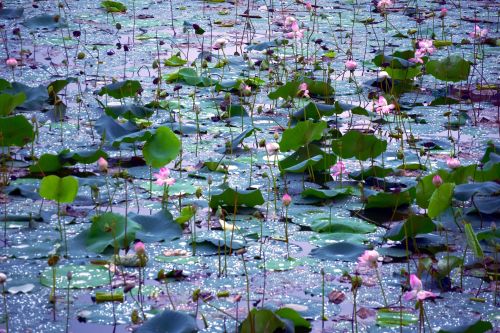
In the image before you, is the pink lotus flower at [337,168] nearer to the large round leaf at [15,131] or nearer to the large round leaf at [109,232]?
the large round leaf at [109,232]

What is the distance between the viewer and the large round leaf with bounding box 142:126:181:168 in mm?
2742

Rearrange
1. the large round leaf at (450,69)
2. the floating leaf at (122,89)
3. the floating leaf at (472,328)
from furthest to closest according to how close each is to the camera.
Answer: the large round leaf at (450,69)
the floating leaf at (122,89)
the floating leaf at (472,328)

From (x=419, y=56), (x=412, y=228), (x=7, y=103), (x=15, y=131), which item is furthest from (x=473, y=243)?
(x=419, y=56)

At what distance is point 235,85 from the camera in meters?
3.84

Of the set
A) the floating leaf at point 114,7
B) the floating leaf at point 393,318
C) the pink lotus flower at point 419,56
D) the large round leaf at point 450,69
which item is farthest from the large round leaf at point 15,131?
the floating leaf at point 114,7

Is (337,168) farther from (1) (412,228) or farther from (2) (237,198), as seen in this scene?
(1) (412,228)

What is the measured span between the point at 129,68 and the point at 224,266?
229cm

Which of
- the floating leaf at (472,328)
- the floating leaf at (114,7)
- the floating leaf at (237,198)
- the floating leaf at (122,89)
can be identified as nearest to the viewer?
the floating leaf at (472,328)

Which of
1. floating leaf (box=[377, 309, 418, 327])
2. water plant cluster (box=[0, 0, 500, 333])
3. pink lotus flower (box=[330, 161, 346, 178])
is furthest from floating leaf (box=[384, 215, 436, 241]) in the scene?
pink lotus flower (box=[330, 161, 346, 178])

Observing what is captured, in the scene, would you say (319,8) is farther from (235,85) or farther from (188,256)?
(188,256)

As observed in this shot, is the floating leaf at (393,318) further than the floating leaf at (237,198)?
No

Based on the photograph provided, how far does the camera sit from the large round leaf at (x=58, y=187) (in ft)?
7.51

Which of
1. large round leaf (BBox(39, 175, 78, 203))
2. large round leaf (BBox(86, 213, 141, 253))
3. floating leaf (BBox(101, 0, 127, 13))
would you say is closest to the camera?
large round leaf (BBox(86, 213, 141, 253))

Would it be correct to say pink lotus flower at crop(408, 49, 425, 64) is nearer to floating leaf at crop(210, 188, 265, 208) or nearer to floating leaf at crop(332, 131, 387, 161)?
floating leaf at crop(332, 131, 387, 161)
